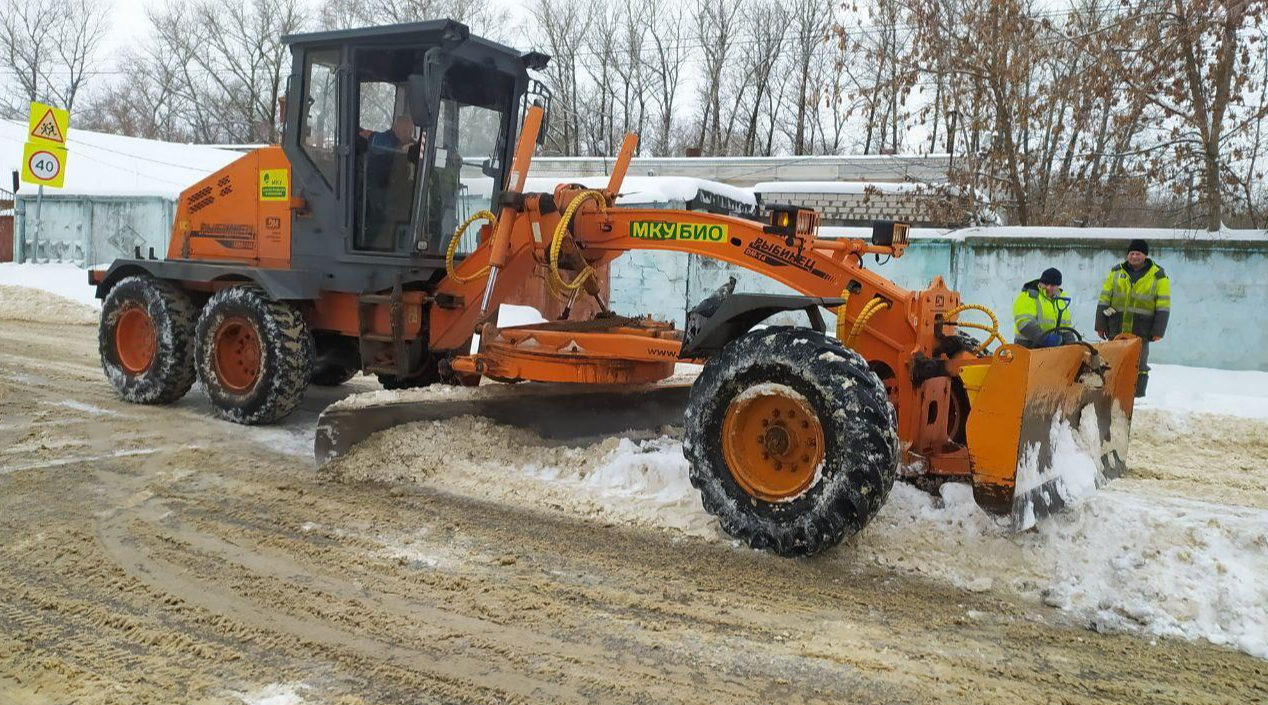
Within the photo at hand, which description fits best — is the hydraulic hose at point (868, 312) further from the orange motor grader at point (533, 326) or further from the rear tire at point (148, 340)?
the rear tire at point (148, 340)

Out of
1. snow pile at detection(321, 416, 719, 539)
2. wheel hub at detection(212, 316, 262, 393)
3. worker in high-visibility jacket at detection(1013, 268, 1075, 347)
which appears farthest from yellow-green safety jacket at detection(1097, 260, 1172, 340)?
wheel hub at detection(212, 316, 262, 393)

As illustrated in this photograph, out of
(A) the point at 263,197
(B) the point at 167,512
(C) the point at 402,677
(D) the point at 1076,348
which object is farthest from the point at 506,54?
(C) the point at 402,677

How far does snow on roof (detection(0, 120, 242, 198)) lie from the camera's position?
2906 centimetres

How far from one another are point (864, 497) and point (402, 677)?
1.97 m

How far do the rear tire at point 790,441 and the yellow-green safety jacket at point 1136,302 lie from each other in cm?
583

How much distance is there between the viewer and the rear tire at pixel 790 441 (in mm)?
4062

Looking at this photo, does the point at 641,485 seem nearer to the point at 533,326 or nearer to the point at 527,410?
the point at 527,410

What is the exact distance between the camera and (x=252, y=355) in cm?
710

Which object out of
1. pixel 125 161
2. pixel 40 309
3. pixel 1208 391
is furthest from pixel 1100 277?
pixel 125 161

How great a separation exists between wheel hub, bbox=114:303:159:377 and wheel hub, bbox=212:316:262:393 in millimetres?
1010

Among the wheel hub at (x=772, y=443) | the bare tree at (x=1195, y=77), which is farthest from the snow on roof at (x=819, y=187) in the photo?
the wheel hub at (x=772, y=443)

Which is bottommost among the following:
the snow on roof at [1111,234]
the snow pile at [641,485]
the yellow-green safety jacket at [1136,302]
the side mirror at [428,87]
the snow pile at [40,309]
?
the snow pile at [641,485]

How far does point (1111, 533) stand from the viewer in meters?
4.41

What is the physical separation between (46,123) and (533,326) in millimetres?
13247
